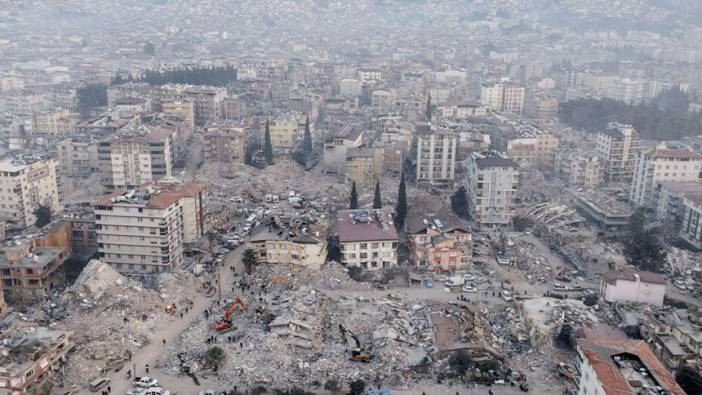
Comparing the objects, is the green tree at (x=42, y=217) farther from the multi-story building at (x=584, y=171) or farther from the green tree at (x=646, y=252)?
the multi-story building at (x=584, y=171)

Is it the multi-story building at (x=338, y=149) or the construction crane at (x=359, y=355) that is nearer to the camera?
the construction crane at (x=359, y=355)

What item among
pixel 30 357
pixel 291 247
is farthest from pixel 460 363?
pixel 30 357

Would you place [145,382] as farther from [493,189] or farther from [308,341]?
[493,189]

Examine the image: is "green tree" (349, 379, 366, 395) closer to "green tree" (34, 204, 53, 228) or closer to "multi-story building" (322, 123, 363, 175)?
"green tree" (34, 204, 53, 228)

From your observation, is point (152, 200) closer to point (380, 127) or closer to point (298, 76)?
point (380, 127)

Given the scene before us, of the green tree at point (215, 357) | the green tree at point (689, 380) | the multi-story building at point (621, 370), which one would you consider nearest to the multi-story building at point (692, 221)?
the green tree at point (689, 380)

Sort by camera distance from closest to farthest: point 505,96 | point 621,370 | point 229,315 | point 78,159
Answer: point 621,370, point 229,315, point 78,159, point 505,96
